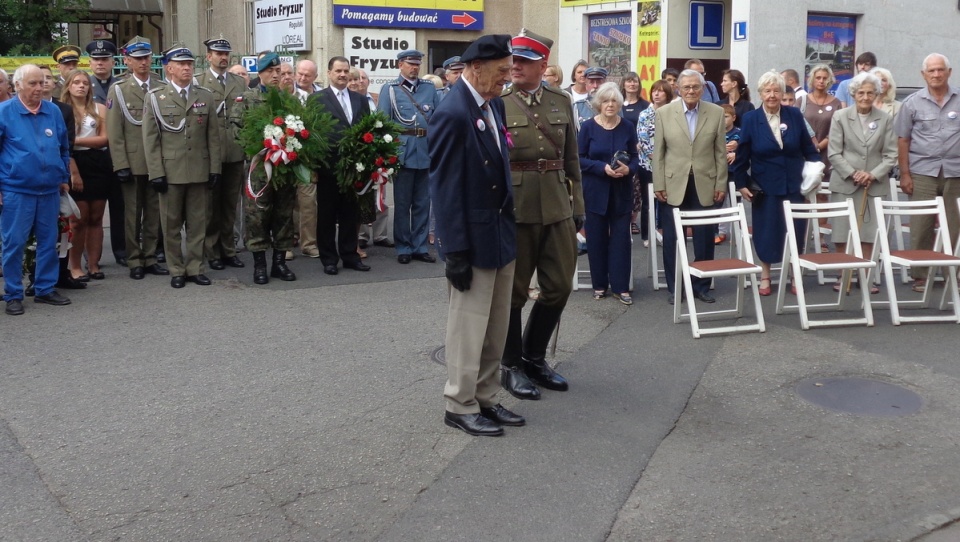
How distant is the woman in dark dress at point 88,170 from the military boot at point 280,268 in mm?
1712

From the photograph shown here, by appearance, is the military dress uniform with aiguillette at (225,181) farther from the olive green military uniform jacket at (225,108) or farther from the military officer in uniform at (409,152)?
the military officer in uniform at (409,152)

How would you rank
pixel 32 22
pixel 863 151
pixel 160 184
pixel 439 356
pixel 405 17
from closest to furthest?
pixel 439 356 < pixel 863 151 < pixel 160 184 < pixel 32 22 < pixel 405 17

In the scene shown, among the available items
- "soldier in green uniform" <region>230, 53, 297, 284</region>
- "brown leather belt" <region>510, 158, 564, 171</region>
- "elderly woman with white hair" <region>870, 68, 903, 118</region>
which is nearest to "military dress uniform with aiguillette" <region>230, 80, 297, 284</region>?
"soldier in green uniform" <region>230, 53, 297, 284</region>

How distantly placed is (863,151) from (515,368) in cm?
478

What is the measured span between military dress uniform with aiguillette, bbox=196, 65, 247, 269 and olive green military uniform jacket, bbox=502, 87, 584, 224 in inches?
194

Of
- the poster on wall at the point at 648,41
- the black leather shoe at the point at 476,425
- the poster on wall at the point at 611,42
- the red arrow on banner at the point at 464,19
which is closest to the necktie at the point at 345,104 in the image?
the black leather shoe at the point at 476,425

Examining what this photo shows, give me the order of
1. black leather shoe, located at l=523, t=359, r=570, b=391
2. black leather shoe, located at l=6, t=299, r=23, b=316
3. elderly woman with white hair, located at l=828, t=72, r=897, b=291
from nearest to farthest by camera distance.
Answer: black leather shoe, located at l=523, t=359, r=570, b=391, black leather shoe, located at l=6, t=299, r=23, b=316, elderly woman with white hair, located at l=828, t=72, r=897, b=291

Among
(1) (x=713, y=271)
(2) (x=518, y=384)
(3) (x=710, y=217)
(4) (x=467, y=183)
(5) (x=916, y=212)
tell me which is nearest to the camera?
(4) (x=467, y=183)

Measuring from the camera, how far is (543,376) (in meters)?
6.68

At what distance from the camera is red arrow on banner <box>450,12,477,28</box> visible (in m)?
23.8

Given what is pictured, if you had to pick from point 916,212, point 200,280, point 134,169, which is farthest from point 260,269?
point 916,212

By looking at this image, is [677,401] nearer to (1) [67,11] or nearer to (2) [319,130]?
(2) [319,130]

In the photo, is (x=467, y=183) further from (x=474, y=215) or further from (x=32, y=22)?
(x=32, y=22)

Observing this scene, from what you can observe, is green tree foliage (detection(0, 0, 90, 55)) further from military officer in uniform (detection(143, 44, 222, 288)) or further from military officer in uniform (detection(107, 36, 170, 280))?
military officer in uniform (detection(143, 44, 222, 288))
